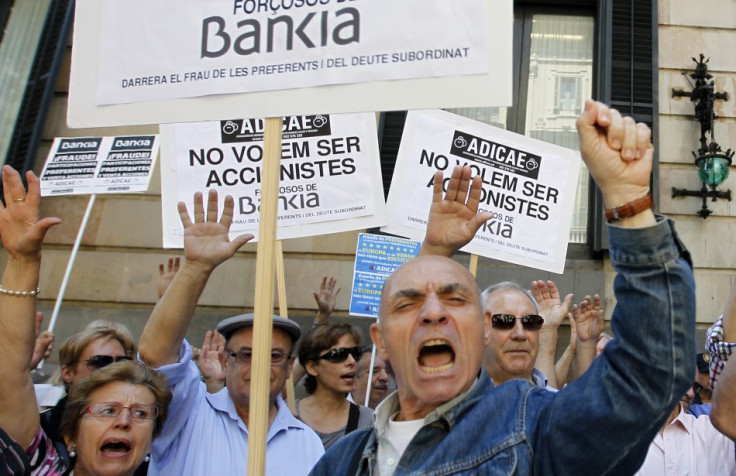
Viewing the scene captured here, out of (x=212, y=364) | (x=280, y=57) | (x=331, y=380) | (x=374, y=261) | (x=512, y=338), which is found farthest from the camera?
(x=374, y=261)

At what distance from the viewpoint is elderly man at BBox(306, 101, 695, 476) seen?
1634mm

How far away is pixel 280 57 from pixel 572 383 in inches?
61.5

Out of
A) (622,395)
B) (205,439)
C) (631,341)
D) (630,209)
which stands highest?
(630,209)

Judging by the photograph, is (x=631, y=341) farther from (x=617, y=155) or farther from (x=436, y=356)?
(x=436, y=356)

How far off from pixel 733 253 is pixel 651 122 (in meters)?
1.73

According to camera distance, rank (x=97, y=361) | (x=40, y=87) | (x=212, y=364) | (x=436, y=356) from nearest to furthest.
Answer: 1. (x=436, y=356)
2. (x=97, y=361)
3. (x=212, y=364)
4. (x=40, y=87)

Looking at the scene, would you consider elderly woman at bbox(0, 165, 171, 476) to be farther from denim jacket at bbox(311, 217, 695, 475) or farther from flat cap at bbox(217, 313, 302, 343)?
denim jacket at bbox(311, 217, 695, 475)

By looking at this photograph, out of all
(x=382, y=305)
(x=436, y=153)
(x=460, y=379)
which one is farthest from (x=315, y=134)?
(x=460, y=379)

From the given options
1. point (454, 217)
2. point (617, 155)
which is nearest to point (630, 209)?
point (617, 155)

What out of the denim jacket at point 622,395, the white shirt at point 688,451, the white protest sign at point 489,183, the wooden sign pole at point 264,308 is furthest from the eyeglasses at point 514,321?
the denim jacket at point 622,395

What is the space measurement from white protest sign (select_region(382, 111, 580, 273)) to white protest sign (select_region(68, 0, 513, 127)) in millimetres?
2302

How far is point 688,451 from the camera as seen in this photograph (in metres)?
3.40

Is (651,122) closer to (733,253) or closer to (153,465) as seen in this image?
(733,253)

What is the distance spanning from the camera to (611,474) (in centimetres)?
169
